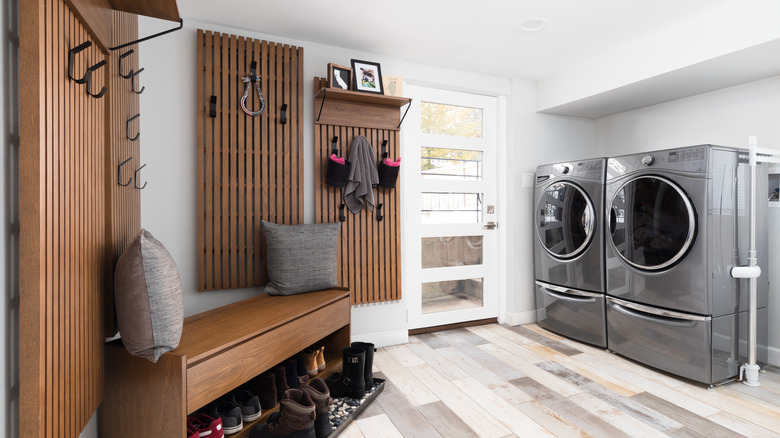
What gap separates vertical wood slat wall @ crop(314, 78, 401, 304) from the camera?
9.93ft

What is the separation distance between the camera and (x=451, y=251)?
379 centimetres

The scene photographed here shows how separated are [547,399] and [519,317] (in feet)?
5.15

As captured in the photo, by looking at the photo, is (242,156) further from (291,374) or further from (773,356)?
(773,356)

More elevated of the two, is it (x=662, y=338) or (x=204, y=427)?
(x=662, y=338)

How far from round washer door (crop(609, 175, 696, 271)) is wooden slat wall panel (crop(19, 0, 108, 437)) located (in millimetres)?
3106

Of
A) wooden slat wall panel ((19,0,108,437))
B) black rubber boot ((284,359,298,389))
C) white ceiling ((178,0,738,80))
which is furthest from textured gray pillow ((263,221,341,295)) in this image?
white ceiling ((178,0,738,80))

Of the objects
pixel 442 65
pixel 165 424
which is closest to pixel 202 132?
pixel 165 424

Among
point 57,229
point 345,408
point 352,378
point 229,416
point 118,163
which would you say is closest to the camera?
point 57,229

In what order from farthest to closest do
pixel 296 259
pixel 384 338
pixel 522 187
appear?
1. pixel 522 187
2. pixel 384 338
3. pixel 296 259

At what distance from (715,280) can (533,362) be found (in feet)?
4.13

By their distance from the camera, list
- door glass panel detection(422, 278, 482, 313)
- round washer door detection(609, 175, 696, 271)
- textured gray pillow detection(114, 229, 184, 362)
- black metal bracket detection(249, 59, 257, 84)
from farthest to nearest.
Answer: door glass panel detection(422, 278, 482, 313) < black metal bracket detection(249, 59, 257, 84) < round washer door detection(609, 175, 696, 271) < textured gray pillow detection(114, 229, 184, 362)

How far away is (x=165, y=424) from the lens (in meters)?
1.50

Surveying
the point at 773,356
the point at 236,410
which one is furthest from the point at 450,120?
the point at 773,356

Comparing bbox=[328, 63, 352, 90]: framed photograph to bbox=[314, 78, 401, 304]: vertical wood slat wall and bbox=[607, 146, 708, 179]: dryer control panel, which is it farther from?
bbox=[607, 146, 708, 179]: dryer control panel
